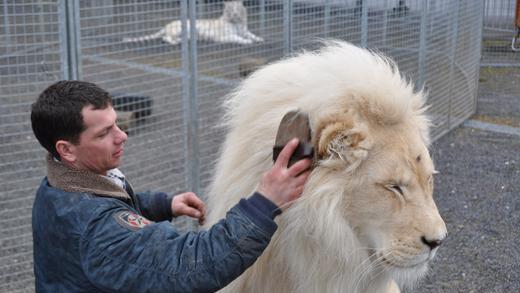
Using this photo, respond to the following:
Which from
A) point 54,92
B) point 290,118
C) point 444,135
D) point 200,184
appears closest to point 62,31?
point 200,184

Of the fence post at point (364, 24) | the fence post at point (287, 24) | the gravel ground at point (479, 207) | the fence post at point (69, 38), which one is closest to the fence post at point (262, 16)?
the fence post at point (287, 24)

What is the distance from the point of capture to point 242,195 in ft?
8.71

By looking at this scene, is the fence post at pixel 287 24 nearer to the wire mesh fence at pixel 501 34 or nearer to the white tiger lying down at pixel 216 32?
the white tiger lying down at pixel 216 32

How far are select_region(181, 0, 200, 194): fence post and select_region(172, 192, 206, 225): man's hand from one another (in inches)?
98.4

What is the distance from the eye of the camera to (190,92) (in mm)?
5547

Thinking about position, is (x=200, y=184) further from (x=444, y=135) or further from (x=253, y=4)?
(x=444, y=135)

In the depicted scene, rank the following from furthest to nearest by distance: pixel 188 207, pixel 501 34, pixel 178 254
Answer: pixel 501 34, pixel 188 207, pixel 178 254

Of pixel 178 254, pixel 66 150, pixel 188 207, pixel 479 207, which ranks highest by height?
pixel 66 150

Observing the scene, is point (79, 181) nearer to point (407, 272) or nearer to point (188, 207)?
point (188, 207)

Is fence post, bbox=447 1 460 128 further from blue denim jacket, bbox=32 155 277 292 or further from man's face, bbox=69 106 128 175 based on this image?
blue denim jacket, bbox=32 155 277 292

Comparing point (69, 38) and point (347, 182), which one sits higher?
point (69, 38)

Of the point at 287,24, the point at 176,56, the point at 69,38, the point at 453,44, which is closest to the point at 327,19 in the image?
the point at 287,24

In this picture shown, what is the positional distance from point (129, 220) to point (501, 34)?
39.8 ft

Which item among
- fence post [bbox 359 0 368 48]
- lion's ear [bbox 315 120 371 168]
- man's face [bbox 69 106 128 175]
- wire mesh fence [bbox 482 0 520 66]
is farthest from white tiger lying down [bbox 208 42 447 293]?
wire mesh fence [bbox 482 0 520 66]
